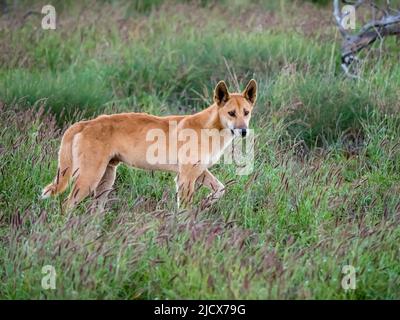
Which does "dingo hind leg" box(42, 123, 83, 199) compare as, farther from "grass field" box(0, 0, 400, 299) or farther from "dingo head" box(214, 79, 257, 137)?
"dingo head" box(214, 79, 257, 137)

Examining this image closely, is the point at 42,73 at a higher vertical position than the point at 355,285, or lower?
higher

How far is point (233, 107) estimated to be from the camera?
27.0 feet

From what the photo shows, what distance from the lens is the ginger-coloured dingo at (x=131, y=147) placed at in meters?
7.90

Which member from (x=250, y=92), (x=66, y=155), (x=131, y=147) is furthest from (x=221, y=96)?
(x=66, y=155)

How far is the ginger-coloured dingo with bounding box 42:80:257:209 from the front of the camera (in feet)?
25.9

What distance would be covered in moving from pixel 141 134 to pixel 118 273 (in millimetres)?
2292

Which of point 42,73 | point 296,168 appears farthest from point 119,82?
point 296,168

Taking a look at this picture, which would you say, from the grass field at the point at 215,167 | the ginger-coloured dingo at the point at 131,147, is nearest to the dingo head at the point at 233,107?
the ginger-coloured dingo at the point at 131,147

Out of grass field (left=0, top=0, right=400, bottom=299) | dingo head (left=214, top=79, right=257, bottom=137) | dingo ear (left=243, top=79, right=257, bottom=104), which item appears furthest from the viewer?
dingo ear (left=243, top=79, right=257, bottom=104)

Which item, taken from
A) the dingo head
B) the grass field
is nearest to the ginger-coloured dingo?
the dingo head

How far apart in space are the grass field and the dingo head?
559 millimetres

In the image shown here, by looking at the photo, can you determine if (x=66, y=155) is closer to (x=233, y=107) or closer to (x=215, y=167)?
(x=233, y=107)

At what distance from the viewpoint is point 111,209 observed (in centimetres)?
798

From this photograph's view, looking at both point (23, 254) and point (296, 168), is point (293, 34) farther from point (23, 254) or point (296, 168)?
point (23, 254)
